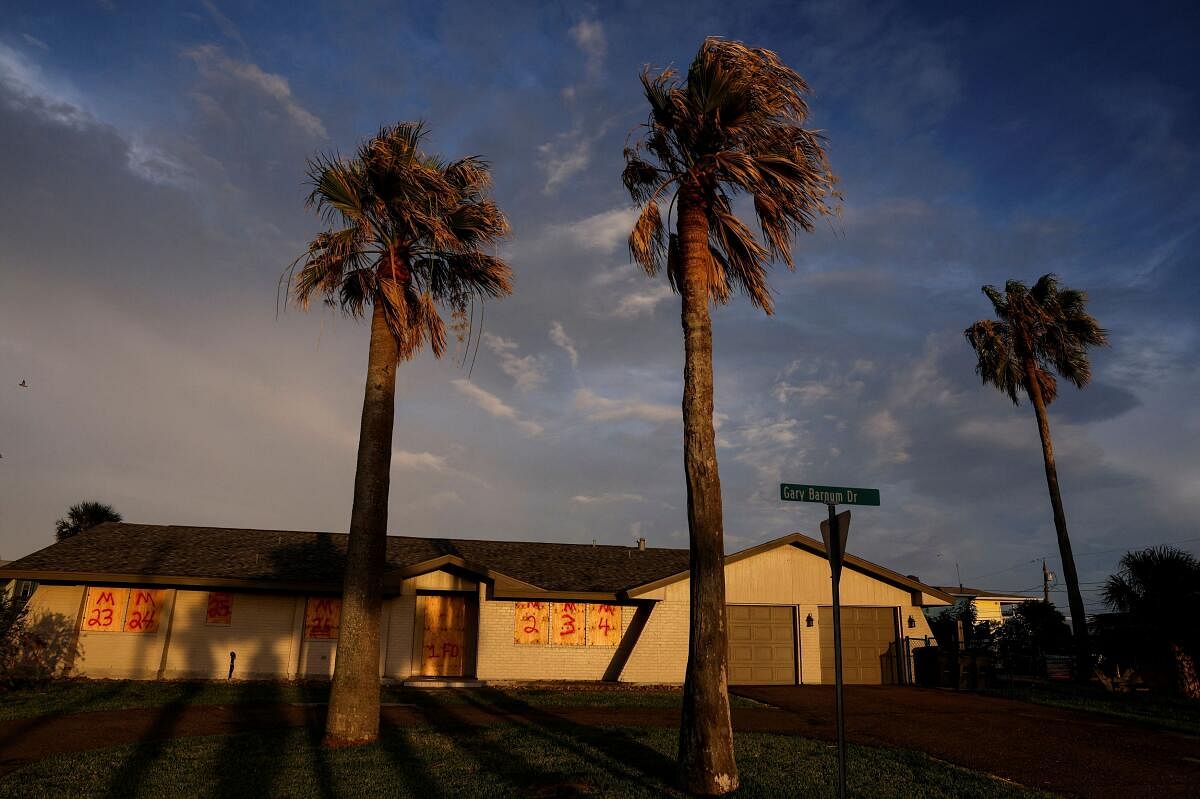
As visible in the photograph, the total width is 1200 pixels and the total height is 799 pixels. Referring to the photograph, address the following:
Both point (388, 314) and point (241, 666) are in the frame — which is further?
point (241, 666)

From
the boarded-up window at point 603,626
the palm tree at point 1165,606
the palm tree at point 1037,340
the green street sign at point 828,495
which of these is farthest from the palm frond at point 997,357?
the green street sign at point 828,495

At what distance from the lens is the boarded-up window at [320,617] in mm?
21812

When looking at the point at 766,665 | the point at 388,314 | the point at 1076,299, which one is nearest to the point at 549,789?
the point at 388,314

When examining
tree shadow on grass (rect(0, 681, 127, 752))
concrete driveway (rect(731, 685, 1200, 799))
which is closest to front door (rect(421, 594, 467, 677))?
tree shadow on grass (rect(0, 681, 127, 752))

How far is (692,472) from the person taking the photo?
9453 mm

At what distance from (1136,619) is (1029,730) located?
28.8 ft

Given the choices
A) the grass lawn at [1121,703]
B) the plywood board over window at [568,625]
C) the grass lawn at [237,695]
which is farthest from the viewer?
the plywood board over window at [568,625]

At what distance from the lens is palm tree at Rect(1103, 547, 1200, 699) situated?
18922 mm

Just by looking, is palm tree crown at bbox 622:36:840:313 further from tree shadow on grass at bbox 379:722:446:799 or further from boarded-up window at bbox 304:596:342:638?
boarded-up window at bbox 304:596:342:638

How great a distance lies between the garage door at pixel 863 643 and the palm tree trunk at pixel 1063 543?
511 centimetres

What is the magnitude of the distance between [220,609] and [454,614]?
623 cm

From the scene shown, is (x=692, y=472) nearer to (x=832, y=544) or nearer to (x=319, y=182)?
(x=832, y=544)

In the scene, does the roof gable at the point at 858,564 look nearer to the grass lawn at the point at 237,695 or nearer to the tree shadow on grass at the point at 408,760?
the grass lawn at the point at 237,695

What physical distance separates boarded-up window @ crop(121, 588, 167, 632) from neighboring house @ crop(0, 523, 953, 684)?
27 mm
